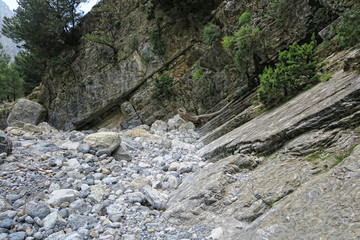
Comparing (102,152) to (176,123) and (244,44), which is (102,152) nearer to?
(176,123)

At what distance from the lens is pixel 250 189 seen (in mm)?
3756

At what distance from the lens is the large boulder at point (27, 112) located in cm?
2134

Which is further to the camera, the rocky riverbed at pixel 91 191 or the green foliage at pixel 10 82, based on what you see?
the green foliage at pixel 10 82

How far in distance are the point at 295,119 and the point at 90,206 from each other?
489 centimetres

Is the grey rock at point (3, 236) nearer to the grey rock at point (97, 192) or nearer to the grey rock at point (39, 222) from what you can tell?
the grey rock at point (39, 222)

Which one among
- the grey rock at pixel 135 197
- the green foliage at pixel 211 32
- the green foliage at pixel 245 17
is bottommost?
the grey rock at pixel 135 197

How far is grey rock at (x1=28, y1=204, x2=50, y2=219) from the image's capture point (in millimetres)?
3745

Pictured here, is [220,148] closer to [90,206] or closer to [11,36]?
[90,206]

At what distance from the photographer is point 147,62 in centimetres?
1947

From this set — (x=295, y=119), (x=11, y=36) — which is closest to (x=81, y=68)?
(x=11, y=36)

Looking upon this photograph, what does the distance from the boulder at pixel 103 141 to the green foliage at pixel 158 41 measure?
13262mm

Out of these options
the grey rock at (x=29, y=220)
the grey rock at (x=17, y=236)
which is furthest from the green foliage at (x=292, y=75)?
the grey rock at (x=17, y=236)

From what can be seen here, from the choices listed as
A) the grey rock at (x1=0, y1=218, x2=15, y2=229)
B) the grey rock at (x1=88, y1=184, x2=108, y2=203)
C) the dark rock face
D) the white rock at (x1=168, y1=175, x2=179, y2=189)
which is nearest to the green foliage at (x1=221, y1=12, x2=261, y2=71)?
the white rock at (x1=168, y1=175, x2=179, y2=189)

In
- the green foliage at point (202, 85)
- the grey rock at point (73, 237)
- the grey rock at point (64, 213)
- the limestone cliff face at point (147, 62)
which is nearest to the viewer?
the grey rock at point (73, 237)
